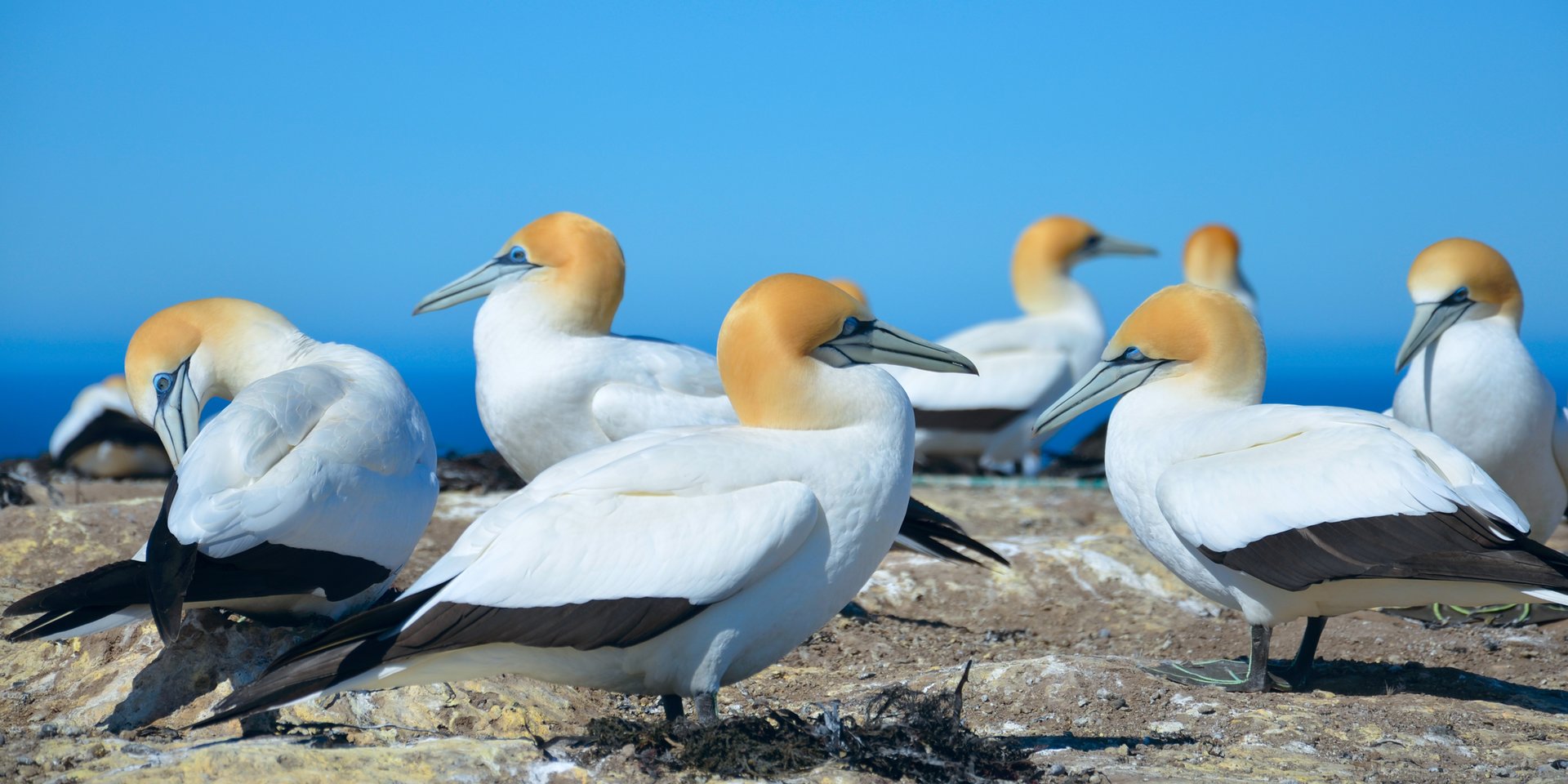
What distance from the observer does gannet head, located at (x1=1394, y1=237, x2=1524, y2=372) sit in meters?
6.11

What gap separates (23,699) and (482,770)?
1977mm

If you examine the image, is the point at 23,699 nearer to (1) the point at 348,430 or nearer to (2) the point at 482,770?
(1) the point at 348,430

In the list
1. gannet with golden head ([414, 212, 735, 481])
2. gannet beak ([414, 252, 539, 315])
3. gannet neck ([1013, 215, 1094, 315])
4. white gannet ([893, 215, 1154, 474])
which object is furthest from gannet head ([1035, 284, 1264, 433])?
gannet neck ([1013, 215, 1094, 315])

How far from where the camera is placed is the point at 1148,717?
13.3 ft

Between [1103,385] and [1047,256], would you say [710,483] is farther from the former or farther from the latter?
[1047,256]

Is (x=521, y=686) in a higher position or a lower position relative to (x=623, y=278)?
lower

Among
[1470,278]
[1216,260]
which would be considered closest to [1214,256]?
[1216,260]

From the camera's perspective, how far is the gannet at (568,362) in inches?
233

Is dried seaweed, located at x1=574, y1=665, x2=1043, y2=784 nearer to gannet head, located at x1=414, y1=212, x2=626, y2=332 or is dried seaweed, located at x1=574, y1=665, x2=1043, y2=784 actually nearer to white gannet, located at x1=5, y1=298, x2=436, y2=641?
white gannet, located at x1=5, y1=298, x2=436, y2=641

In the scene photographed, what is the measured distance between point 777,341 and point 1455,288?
3751mm

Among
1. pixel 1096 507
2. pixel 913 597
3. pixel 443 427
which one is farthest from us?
pixel 443 427

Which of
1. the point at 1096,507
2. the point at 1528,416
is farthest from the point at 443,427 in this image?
the point at 1528,416

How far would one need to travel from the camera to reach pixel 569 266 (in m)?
6.26

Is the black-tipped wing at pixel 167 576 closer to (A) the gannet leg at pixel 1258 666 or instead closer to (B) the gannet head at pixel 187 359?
(B) the gannet head at pixel 187 359
